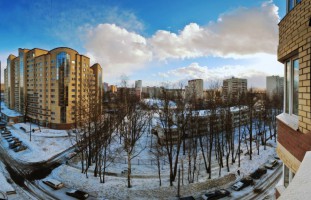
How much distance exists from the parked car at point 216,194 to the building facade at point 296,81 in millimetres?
13818

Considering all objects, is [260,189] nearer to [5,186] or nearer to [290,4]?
[290,4]

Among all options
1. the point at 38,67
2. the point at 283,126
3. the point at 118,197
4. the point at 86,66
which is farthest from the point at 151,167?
the point at 38,67

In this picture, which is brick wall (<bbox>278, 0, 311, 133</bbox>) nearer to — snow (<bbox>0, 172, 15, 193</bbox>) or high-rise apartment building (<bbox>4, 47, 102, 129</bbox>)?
snow (<bbox>0, 172, 15, 193</bbox>)

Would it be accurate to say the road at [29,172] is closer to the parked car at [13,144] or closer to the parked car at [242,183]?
the parked car at [13,144]

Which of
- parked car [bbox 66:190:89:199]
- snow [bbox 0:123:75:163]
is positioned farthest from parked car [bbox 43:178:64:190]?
snow [bbox 0:123:75:163]

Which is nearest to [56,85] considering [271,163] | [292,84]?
[271,163]

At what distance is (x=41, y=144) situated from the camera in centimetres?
3250

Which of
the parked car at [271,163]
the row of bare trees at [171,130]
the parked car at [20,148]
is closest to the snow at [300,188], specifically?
the row of bare trees at [171,130]

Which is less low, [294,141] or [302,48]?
[302,48]

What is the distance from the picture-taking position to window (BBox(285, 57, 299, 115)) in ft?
12.0

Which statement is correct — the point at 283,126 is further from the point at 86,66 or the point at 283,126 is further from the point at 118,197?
the point at 86,66

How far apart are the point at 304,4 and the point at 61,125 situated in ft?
150

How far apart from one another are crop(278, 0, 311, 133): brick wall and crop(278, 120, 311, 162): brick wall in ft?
0.47

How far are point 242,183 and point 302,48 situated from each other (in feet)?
61.3
